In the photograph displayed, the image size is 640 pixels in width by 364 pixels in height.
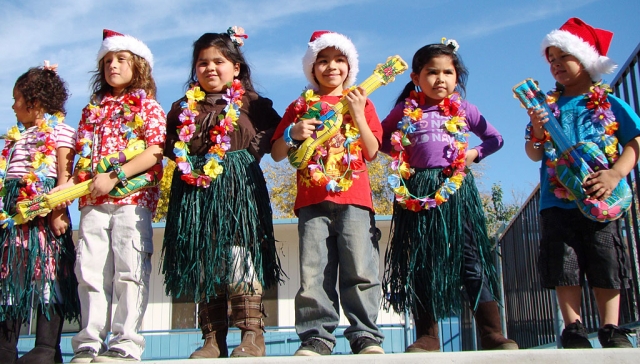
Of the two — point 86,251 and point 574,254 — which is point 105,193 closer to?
point 86,251

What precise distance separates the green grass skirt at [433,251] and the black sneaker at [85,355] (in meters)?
1.42

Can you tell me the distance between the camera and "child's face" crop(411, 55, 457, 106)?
341 cm

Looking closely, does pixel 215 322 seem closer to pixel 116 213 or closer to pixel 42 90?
pixel 116 213

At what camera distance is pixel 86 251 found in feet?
10.4

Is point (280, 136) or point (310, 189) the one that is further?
point (280, 136)

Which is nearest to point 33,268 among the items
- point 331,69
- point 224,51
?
point 224,51

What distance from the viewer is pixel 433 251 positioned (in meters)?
3.14

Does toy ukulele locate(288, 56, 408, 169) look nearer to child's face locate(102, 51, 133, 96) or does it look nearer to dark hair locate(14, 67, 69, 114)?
child's face locate(102, 51, 133, 96)

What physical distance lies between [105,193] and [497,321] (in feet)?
6.42

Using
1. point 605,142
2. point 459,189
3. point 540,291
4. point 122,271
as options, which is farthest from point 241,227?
point 540,291

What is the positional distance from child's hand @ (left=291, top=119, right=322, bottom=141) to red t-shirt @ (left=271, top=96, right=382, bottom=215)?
0.14m

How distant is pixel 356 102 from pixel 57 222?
5.45 feet

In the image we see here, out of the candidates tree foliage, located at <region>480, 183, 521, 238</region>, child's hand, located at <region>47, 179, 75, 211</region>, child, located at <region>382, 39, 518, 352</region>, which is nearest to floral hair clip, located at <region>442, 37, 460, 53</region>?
child, located at <region>382, 39, 518, 352</region>

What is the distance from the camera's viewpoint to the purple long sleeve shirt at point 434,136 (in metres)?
3.30
